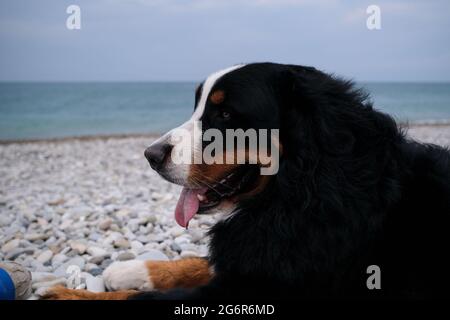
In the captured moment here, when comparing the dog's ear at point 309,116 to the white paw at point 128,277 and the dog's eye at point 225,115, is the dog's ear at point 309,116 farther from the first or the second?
the white paw at point 128,277

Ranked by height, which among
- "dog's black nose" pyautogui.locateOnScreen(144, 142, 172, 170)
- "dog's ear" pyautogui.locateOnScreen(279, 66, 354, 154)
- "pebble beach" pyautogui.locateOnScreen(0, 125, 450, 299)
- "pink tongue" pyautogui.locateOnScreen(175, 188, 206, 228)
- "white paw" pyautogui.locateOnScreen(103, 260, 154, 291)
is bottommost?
"pebble beach" pyautogui.locateOnScreen(0, 125, 450, 299)

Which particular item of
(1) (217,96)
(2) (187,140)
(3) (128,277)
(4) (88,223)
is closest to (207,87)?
(1) (217,96)

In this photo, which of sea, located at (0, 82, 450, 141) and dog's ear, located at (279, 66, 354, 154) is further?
sea, located at (0, 82, 450, 141)

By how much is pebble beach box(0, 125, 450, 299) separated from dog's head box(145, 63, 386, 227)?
45cm

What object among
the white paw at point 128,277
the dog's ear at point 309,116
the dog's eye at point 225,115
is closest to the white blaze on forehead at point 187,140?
the dog's eye at point 225,115

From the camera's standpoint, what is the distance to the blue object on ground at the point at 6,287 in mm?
2815

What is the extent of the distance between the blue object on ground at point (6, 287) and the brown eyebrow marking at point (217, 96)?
161 centimetres

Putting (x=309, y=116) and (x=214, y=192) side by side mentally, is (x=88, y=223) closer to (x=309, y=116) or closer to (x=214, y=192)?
(x=214, y=192)

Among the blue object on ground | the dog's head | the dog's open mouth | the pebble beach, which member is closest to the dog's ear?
the dog's head

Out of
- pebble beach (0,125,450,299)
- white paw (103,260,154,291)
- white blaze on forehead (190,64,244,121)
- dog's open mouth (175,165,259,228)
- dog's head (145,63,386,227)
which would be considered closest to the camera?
dog's head (145,63,386,227)

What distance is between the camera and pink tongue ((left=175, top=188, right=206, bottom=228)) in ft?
9.06

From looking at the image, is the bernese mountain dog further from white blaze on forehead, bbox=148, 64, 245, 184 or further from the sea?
the sea

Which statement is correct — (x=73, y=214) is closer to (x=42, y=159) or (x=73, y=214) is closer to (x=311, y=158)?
(x=311, y=158)

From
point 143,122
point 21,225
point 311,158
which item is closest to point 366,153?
point 311,158
